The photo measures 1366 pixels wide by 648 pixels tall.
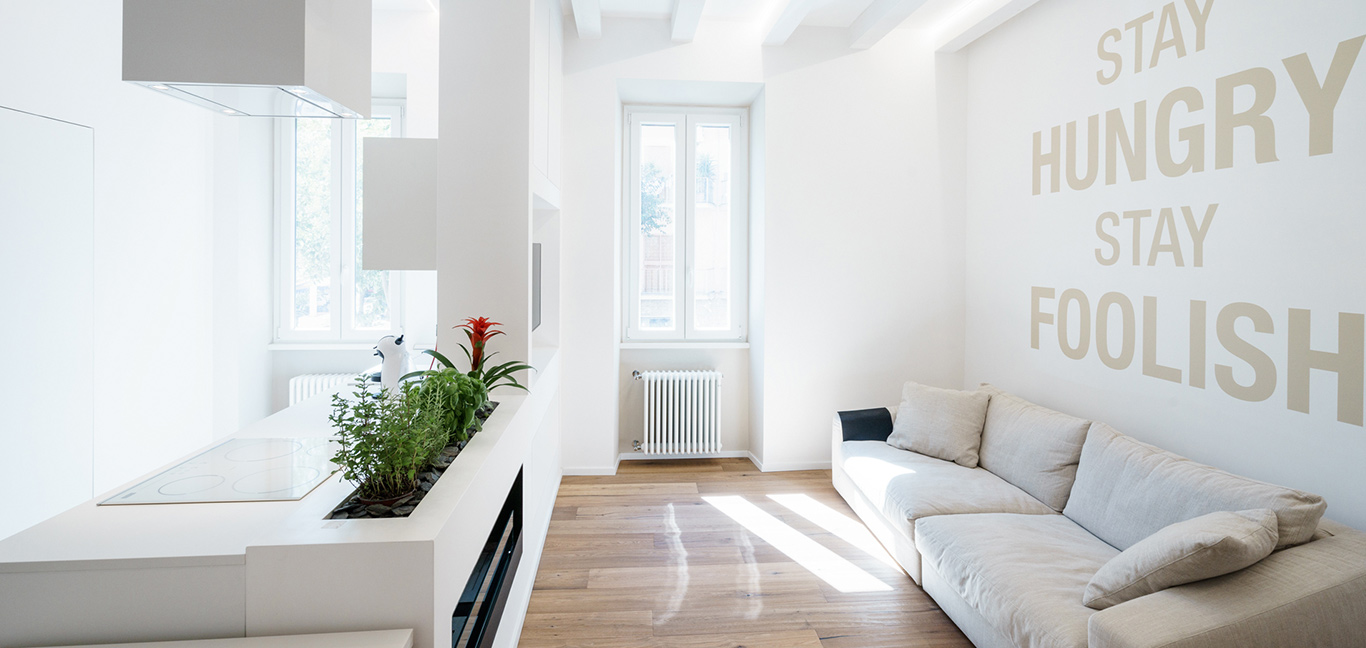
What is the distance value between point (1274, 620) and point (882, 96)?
139 inches

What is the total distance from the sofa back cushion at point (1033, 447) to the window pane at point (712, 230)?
2021mm

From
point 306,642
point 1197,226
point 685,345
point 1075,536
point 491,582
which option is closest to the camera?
point 306,642

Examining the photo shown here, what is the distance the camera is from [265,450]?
6.19 ft

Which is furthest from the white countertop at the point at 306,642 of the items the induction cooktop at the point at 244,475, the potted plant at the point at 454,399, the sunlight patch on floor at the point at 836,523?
the sunlight patch on floor at the point at 836,523

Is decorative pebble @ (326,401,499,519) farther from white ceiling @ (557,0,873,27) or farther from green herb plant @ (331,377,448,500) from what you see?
white ceiling @ (557,0,873,27)

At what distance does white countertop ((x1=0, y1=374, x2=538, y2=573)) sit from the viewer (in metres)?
1.16

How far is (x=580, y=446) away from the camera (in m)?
4.23

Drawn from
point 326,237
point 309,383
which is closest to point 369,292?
point 326,237

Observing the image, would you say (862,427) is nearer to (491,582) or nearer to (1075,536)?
(1075,536)

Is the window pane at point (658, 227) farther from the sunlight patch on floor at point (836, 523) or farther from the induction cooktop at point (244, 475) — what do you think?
the induction cooktop at point (244, 475)

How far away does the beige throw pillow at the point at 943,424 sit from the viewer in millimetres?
3406

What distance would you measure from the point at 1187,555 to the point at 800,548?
5.57 feet

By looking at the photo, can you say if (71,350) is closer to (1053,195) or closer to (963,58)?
(1053,195)

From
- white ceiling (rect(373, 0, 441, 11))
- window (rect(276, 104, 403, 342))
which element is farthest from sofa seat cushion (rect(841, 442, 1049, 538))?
white ceiling (rect(373, 0, 441, 11))
